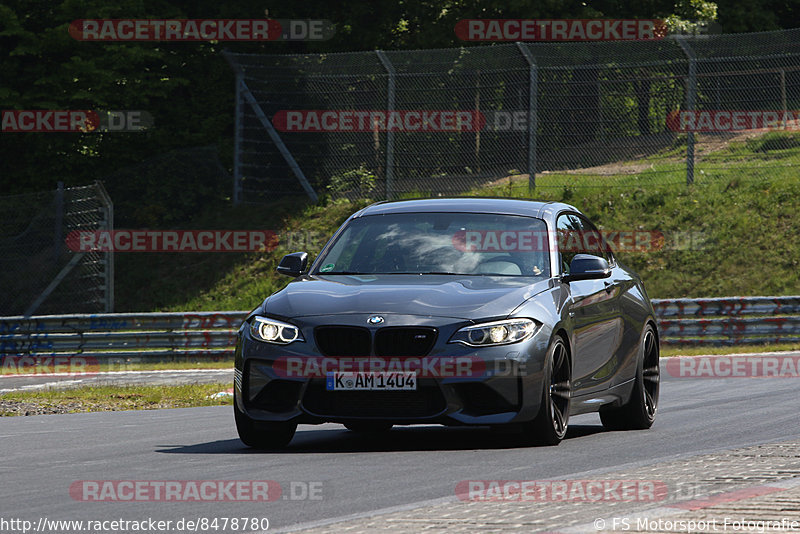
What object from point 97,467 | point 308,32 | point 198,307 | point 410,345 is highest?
point 308,32

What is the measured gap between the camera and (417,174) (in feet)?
89.9

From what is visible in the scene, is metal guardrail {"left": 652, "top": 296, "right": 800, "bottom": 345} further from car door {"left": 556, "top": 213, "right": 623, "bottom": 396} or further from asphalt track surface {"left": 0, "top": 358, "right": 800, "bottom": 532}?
car door {"left": 556, "top": 213, "right": 623, "bottom": 396}

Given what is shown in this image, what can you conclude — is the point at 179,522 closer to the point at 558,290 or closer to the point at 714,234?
the point at 558,290

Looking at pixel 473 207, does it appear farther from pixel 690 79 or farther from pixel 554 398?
pixel 690 79

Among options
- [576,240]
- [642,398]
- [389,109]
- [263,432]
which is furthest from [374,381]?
[389,109]

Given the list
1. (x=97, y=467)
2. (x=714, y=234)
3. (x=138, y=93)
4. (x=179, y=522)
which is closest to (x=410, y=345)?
(x=97, y=467)

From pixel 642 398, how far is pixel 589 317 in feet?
4.26

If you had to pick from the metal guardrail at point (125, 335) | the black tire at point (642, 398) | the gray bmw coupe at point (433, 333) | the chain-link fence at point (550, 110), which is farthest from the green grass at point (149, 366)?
the gray bmw coupe at point (433, 333)

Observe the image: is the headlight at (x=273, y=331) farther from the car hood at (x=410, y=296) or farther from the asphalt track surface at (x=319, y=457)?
the asphalt track surface at (x=319, y=457)

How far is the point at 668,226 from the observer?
2597 cm

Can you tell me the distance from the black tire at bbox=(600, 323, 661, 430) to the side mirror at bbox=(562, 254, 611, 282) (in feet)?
4.79

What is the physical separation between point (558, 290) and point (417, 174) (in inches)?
700

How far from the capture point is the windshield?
32.7ft

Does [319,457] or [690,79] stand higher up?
[690,79]
